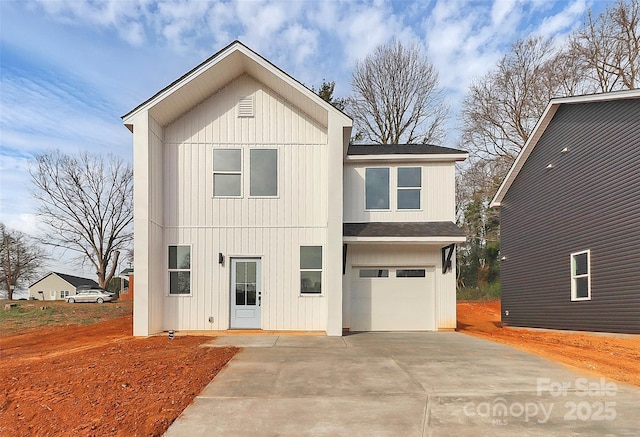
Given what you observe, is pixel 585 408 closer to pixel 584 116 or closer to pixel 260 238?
pixel 260 238

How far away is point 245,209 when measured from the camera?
12.3 meters

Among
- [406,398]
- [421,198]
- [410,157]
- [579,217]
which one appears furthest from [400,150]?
[406,398]

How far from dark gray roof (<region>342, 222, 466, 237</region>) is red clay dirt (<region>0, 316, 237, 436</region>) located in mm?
4920

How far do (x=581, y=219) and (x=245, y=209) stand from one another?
32.5ft

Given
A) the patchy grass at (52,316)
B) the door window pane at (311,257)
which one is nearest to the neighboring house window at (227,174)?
the door window pane at (311,257)

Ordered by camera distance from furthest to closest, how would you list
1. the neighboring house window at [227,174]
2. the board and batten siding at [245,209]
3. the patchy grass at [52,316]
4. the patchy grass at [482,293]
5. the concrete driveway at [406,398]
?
1. the patchy grass at [482,293]
2. the patchy grass at [52,316]
3. the neighboring house window at [227,174]
4. the board and batten siding at [245,209]
5. the concrete driveway at [406,398]

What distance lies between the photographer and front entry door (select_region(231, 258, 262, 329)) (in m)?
12.1

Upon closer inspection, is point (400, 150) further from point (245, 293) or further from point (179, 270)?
point (179, 270)

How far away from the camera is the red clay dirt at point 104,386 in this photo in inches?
195

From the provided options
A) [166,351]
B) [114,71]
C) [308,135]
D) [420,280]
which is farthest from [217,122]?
[420,280]

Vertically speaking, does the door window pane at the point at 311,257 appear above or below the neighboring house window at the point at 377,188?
below

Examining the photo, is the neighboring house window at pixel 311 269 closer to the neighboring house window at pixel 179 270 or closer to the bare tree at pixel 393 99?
the neighboring house window at pixel 179 270

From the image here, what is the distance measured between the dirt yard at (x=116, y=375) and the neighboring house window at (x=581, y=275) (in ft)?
5.11

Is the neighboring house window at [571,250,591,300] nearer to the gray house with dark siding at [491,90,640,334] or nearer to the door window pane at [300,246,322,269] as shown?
the gray house with dark siding at [491,90,640,334]
